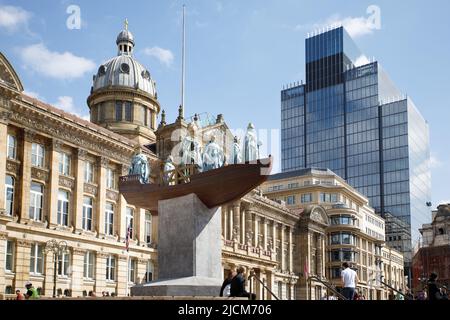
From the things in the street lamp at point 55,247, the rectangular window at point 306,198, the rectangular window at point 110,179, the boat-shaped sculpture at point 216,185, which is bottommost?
the street lamp at point 55,247

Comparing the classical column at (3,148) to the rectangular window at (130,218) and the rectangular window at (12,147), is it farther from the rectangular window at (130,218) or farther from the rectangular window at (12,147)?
the rectangular window at (130,218)

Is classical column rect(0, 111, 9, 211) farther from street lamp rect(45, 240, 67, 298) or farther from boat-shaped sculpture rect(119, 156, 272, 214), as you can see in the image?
boat-shaped sculpture rect(119, 156, 272, 214)

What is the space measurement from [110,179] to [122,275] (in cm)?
879

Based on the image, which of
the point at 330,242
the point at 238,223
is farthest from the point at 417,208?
the point at 238,223

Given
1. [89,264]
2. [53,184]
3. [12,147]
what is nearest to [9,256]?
[53,184]

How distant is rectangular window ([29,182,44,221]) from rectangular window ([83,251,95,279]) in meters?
5.68

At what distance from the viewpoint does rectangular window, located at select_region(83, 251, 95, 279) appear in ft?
169

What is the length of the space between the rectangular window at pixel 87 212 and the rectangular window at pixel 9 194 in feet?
25.6

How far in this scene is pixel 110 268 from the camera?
2137 inches

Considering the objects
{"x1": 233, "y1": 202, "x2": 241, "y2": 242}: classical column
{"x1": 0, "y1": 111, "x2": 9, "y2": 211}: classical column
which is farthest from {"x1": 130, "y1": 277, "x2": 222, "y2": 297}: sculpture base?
{"x1": 233, "y1": 202, "x2": 241, "y2": 242}: classical column

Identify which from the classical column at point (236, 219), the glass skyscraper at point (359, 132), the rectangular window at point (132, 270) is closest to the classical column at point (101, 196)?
the rectangular window at point (132, 270)

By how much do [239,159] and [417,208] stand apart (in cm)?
Answer: 14026

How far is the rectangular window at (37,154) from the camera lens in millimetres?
49000
